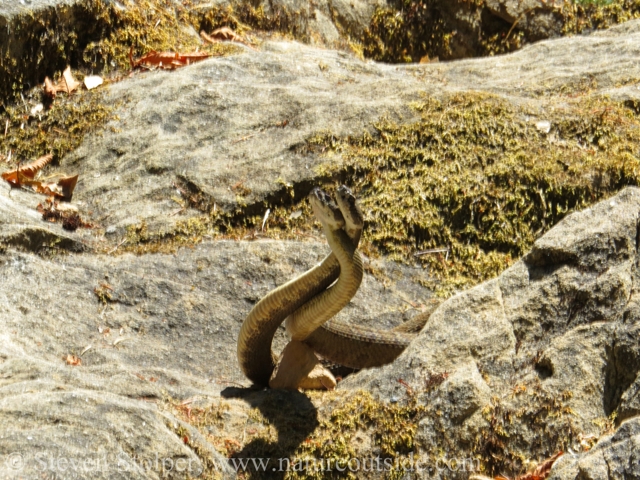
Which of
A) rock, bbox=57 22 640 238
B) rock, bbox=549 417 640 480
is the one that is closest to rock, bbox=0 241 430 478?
rock, bbox=57 22 640 238

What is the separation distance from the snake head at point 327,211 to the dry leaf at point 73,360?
5.31ft

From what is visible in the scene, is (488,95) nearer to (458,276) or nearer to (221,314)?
(458,276)

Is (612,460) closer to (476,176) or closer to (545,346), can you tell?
(545,346)

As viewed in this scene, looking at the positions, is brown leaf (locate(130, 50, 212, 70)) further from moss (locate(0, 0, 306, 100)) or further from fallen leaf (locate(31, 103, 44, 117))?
fallen leaf (locate(31, 103, 44, 117))

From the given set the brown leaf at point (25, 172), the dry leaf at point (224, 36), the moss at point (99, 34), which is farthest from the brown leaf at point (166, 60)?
the brown leaf at point (25, 172)

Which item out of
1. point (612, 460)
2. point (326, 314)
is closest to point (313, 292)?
point (326, 314)

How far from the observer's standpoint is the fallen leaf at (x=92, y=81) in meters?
7.48

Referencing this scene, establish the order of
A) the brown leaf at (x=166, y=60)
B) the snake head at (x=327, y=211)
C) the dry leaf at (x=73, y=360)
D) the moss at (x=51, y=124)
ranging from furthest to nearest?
the brown leaf at (x=166, y=60) < the moss at (x=51, y=124) < the dry leaf at (x=73, y=360) < the snake head at (x=327, y=211)

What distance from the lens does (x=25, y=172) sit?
655cm

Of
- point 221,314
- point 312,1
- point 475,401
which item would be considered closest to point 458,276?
point 221,314

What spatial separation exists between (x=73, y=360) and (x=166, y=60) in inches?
149

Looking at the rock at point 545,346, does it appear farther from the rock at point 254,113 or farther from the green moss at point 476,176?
the rock at point 254,113

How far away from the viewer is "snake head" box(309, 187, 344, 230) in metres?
4.05

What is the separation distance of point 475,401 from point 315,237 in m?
2.59
